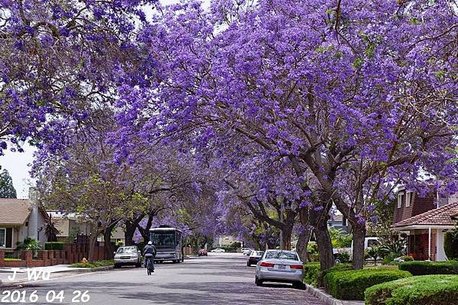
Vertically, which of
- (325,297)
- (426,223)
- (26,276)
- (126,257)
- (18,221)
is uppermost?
(426,223)

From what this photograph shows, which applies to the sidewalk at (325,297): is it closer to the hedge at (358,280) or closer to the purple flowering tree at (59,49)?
the hedge at (358,280)

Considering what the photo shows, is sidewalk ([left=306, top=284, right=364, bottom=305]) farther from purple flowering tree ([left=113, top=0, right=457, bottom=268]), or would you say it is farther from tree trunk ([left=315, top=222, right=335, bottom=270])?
purple flowering tree ([left=113, top=0, right=457, bottom=268])

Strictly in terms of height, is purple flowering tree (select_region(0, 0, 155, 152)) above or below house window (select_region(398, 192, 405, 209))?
above

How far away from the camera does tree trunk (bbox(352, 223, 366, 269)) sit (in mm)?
24125

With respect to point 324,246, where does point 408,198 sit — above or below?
above

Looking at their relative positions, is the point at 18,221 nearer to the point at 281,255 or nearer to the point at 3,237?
the point at 3,237

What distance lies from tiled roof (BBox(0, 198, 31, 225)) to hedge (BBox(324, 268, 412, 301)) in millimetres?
42416

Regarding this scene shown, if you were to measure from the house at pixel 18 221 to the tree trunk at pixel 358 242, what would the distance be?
128 ft

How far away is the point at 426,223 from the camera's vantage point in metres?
39.4

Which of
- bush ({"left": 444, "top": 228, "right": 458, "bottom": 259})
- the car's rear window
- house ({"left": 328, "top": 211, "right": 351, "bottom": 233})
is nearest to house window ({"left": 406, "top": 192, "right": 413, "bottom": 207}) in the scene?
house ({"left": 328, "top": 211, "right": 351, "bottom": 233})

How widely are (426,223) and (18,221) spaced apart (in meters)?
33.0

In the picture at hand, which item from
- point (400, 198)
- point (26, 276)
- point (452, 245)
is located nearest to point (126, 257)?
point (26, 276)

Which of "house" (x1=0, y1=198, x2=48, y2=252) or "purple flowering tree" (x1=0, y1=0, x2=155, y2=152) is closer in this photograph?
"purple flowering tree" (x1=0, y1=0, x2=155, y2=152)

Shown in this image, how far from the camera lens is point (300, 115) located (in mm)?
23578
